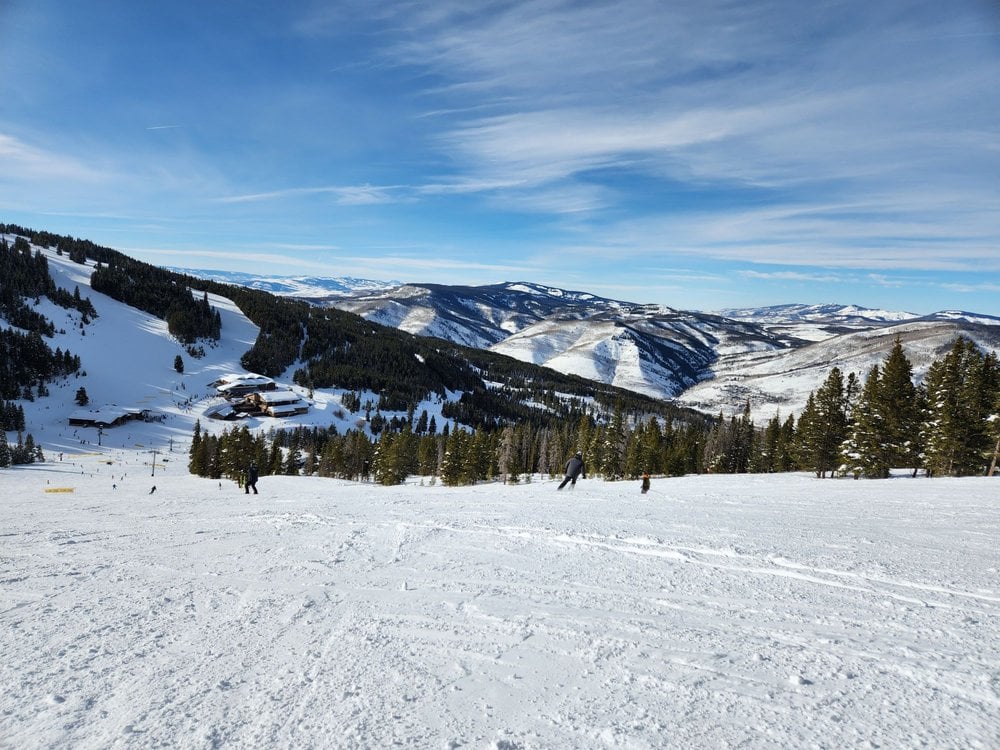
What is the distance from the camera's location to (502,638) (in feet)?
21.1

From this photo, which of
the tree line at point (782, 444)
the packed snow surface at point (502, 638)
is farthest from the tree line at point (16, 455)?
the packed snow surface at point (502, 638)

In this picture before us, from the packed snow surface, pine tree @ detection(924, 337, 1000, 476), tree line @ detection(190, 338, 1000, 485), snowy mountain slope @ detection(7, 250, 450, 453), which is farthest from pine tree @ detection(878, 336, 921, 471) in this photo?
snowy mountain slope @ detection(7, 250, 450, 453)

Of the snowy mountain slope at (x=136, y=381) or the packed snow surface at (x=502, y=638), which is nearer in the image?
the packed snow surface at (x=502, y=638)

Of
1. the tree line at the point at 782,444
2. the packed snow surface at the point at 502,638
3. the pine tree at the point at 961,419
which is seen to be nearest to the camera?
the packed snow surface at the point at 502,638

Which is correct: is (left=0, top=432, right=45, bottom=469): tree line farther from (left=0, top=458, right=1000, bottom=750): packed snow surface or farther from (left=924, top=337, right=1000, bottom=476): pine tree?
(left=924, top=337, right=1000, bottom=476): pine tree

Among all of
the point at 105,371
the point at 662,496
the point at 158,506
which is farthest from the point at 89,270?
the point at 662,496

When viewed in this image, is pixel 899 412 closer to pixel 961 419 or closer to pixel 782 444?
pixel 961 419

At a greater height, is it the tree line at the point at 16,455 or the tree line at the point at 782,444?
the tree line at the point at 782,444

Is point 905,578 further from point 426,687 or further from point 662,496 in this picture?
point 662,496

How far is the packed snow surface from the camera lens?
4.59 m

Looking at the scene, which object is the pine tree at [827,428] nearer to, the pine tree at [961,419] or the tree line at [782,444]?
the tree line at [782,444]

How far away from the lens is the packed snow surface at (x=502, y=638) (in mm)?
4594

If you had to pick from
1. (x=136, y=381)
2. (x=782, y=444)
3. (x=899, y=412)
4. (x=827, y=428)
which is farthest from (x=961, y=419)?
(x=136, y=381)

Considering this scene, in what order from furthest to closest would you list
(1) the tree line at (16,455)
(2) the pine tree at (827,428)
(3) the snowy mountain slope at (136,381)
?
1. (3) the snowy mountain slope at (136,381)
2. (1) the tree line at (16,455)
3. (2) the pine tree at (827,428)
